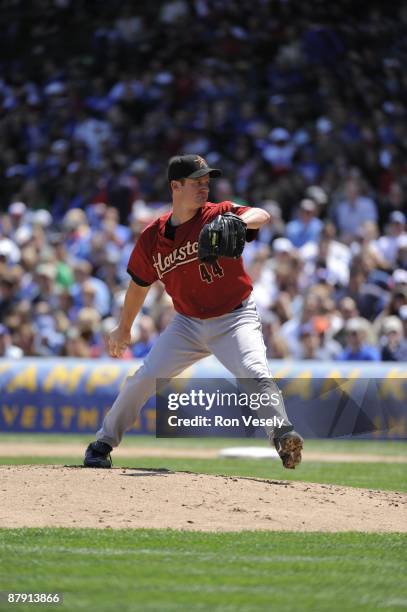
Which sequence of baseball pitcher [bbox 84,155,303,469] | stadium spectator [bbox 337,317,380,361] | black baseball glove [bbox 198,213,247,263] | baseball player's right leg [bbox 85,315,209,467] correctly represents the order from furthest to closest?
stadium spectator [bbox 337,317,380,361]
baseball player's right leg [bbox 85,315,209,467]
baseball pitcher [bbox 84,155,303,469]
black baseball glove [bbox 198,213,247,263]

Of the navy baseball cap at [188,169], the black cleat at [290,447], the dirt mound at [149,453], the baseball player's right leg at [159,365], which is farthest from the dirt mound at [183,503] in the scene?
the dirt mound at [149,453]

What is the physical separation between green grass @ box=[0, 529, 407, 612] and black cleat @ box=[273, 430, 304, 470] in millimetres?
810

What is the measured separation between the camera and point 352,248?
51.2 ft

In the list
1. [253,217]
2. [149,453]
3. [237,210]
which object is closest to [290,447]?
[253,217]

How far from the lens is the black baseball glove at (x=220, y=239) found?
22.7ft

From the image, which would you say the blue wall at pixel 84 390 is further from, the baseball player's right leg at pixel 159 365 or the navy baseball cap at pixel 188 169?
the navy baseball cap at pixel 188 169

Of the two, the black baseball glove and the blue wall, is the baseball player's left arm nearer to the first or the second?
the black baseball glove

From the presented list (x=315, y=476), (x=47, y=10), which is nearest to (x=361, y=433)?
(x=315, y=476)

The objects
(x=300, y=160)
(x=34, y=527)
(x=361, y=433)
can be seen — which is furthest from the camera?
(x=300, y=160)

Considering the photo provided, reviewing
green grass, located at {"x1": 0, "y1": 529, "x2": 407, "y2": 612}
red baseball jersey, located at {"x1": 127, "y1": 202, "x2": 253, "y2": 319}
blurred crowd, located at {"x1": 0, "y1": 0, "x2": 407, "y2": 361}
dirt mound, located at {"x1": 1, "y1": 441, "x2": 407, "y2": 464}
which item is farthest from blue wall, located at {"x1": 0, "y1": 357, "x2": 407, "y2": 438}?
green grass, located at {"x1": 0, "y1": 529, "x2": 407, "y2": 612}

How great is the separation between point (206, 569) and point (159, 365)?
8.30ft

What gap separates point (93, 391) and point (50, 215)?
5.83 metres

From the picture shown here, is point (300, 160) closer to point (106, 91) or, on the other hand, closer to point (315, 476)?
point (106, 91)

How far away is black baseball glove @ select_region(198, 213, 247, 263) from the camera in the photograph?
22.7ft
